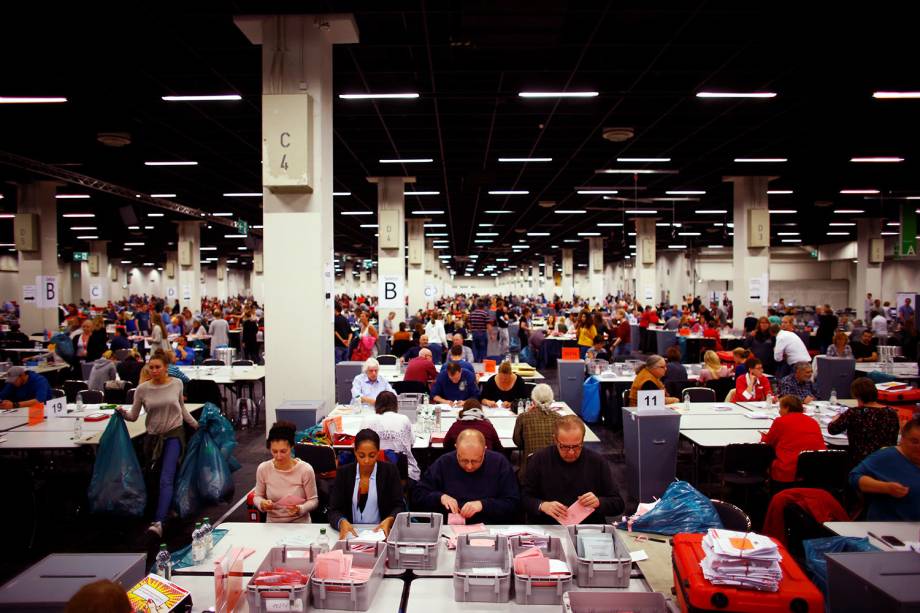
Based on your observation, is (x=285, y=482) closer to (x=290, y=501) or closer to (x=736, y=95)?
(x=290, y=501)

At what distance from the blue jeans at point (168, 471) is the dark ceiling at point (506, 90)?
13.4 ft

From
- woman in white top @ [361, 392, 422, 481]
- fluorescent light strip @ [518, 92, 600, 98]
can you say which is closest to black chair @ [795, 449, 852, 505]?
woman in white top @ [361, 392, 422, 481]

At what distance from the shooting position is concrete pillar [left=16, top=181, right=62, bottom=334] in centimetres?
1466

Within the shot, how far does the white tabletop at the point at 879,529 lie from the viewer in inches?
135

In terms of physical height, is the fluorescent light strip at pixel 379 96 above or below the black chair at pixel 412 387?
above

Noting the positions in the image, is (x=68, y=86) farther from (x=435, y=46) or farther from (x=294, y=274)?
(x=435, y=46)

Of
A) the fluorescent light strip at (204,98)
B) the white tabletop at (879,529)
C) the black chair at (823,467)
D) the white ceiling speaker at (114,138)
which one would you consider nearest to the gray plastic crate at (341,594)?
the white tabletop at (879,529)

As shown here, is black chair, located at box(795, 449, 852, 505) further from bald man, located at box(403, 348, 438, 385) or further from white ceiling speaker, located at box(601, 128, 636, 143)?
white ceiling speaker, located at box(601, 128, 636, 143)

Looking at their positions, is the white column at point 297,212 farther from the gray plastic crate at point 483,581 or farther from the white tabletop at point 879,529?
the white tabletop at point 879,529

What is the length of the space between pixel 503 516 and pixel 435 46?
16.8 feet

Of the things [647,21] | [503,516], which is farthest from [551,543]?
[647,21]

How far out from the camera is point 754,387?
7586mm

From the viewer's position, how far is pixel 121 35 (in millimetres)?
6324

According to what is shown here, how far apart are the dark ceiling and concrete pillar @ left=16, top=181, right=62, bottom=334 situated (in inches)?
35.0
